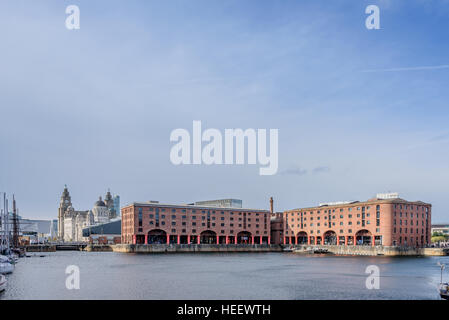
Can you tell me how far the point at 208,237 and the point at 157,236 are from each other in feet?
72.4

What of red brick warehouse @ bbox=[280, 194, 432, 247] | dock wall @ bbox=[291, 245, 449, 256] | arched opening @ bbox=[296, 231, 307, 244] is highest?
red brick warehouse @ bbox=[280, 194, 432, 247]

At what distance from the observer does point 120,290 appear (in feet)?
174

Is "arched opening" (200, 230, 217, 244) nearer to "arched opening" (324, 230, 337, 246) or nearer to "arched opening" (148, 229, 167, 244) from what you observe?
"arched opening" (148, 229, 167, 244)

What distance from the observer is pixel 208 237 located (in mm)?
175250

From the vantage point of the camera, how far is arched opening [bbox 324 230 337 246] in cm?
16799

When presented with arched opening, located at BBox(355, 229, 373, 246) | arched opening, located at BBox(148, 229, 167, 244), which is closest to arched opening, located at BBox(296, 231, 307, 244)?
arched opening, located at BBox(355, 229, 373, 246)

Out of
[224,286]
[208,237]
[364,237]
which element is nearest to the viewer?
[224,286]

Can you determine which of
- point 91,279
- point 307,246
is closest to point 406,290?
point 91,279

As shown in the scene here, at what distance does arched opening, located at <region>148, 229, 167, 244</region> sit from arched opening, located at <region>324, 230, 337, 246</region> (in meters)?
60.2

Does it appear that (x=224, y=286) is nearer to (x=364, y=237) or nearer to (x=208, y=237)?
(x=364, y=237)

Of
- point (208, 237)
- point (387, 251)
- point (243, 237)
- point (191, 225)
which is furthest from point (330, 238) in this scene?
point (191, 225)
